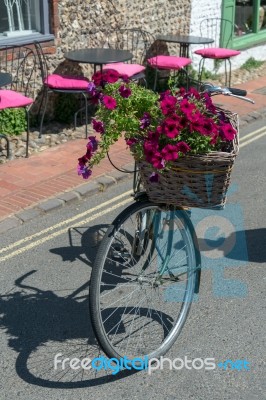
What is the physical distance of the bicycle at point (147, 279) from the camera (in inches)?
141

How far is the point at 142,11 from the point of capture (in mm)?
10133

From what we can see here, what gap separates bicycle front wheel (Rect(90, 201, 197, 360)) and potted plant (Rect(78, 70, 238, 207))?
0.28 metres

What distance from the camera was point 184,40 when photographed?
1012 centimetres

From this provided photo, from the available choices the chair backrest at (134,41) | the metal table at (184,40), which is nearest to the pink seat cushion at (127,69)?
the chair backrest at (134,41)

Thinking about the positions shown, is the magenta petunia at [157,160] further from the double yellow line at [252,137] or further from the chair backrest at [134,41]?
the chair backrest at [134,41]

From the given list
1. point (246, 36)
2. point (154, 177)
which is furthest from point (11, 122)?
point (246, 36)

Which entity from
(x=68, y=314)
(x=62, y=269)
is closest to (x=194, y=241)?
(x=68, y=314)

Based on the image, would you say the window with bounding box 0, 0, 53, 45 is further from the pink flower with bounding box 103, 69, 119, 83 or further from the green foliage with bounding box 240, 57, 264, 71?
Result: the green foliage with bounding box 240, 57, 264, 71

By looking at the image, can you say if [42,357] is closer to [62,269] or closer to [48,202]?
[62,269]

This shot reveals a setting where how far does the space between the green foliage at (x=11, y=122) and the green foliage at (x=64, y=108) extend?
74 centimetres

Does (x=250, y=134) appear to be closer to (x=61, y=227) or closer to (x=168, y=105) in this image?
(x=61, y=227)

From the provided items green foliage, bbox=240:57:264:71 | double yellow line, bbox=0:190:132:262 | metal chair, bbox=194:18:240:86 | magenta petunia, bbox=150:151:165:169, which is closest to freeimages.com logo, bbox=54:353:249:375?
magenta petunia, bbox=150:151:165:169

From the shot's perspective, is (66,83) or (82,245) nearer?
(82,245)

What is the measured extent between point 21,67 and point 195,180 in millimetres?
5404
